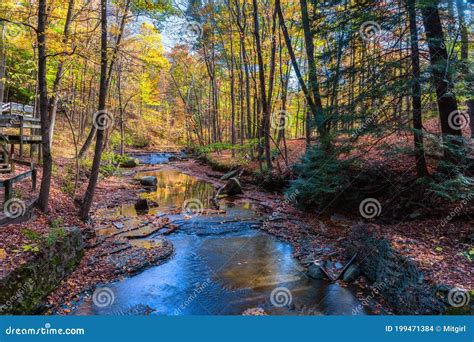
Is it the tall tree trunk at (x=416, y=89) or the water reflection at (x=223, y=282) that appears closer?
the water reflection at (x=223, y=282)

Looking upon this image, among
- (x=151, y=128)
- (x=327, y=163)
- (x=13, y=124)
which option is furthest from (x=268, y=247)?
(x=151, y=128)

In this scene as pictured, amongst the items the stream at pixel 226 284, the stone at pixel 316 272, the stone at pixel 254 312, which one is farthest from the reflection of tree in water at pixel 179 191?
the stone at pixel 254 312

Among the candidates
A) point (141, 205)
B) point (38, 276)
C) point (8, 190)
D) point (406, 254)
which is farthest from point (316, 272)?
point (141, 205)

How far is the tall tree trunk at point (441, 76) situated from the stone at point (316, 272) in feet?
12.7

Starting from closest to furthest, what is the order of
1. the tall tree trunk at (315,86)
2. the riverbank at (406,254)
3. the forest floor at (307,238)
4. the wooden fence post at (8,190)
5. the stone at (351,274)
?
the riverbank at (406,254)
the forest floor at (307,238)
the wooden fence post at (8,190)
the stone at (351,274)
the tall tree trunk at (315,86)

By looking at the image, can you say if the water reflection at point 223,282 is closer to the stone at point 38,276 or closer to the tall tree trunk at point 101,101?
the stone at point 38,276

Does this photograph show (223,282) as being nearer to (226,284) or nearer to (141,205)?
(226,284)

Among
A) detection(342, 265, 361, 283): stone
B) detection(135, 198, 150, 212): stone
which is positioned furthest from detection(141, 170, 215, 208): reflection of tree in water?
detection(342, 265, 361, 283): stone

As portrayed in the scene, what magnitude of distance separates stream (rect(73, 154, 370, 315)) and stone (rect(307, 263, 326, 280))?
14 cm

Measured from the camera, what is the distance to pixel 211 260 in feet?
26.7

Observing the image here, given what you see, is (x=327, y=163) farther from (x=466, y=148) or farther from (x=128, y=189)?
(x=128, y=189)

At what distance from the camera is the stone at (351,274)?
695cm

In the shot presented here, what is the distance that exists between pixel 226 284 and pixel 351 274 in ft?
9.24

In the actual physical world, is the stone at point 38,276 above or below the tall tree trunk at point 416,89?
below
